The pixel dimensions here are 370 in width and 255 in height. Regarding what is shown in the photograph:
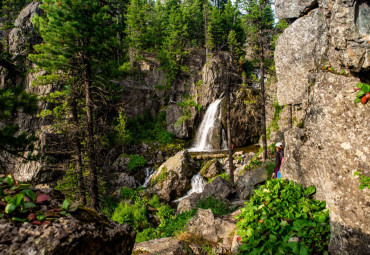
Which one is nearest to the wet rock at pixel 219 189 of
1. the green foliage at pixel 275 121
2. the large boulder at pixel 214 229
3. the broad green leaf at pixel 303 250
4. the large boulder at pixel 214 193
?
the large boulder at pixel 214 193

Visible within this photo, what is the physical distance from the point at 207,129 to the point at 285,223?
20064 millimetres

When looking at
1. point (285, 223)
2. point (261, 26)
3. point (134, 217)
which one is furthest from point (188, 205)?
point (261, 26)

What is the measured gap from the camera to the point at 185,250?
199 inches

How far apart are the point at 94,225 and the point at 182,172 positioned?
1310 centimetres

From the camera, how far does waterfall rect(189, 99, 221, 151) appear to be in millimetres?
23406

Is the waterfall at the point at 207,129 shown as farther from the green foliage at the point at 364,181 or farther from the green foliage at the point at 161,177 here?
the green foliage at the point at 364,181

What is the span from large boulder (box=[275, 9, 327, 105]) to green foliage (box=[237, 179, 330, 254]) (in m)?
5.32

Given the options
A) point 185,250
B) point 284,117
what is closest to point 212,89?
point 284,117

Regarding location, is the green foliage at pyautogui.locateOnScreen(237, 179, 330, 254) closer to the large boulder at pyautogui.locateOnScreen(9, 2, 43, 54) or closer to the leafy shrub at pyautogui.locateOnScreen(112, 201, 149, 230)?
the leafy shrub at pyautogui.locateOnScreen(112, 201, 149, 230)

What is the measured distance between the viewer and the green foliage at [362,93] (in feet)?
10.5

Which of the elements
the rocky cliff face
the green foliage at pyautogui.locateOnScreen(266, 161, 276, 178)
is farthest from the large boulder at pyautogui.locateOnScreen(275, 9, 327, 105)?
the green foliage at pyautogui.locateOnScreen(266, 161, 276, 178)

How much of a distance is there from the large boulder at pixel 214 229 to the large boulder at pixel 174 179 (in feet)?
28.2

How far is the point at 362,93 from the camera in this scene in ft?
10.7

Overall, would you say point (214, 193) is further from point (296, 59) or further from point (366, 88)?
point (366, 88)
